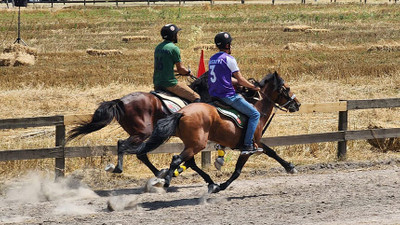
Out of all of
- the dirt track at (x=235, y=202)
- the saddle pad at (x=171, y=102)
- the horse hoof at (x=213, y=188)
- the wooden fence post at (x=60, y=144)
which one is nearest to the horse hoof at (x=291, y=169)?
the dirt track at (x=235, y=202)

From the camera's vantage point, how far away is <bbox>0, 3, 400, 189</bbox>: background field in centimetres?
1434

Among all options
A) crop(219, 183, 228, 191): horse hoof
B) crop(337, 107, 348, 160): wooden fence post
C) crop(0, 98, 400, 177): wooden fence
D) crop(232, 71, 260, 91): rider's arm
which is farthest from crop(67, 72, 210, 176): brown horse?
crop(337, 107, 348, 160): wooden fence post

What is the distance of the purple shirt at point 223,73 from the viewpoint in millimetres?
10688

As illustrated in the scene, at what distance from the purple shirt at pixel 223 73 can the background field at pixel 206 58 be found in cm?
252

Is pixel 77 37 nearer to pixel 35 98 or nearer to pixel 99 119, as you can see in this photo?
pixel 35 98

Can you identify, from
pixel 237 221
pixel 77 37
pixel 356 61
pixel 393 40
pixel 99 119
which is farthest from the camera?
pixel 77 37

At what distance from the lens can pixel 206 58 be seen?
27891 mm

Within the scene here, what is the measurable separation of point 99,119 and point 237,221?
3334 mm

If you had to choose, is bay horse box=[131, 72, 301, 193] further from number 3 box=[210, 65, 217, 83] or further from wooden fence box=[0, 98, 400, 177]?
wooden fence box=[0, 98, 400, 177]

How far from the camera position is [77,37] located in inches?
1532

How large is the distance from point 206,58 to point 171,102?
16311mm

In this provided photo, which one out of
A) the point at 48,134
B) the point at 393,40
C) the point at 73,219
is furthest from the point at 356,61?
the point at 73,219

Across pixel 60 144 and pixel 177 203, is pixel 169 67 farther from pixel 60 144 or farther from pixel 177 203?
pixel 177 203

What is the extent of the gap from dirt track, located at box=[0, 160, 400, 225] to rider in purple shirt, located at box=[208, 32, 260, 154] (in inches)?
39.2
